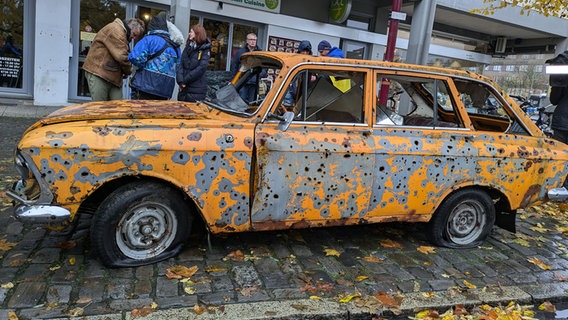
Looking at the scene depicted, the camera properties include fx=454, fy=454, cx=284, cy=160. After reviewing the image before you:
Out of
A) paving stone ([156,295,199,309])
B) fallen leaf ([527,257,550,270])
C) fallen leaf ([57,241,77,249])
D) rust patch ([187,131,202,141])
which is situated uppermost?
rust patch ([187,131,202,141])

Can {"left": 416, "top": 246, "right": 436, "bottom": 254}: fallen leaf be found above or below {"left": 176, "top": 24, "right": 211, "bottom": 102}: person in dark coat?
Answer: below

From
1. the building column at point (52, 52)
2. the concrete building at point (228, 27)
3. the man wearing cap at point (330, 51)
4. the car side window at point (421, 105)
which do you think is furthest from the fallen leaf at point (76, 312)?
the building column at point (52, 52)

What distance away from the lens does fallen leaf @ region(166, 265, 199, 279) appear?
355 centimetres

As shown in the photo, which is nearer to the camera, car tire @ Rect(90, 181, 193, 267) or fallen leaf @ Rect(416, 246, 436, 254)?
car tire @ Rect(90, 181, 193, 267)

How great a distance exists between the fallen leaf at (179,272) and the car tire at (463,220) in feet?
7.92

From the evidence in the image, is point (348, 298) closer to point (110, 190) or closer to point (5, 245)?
point (110, 190)

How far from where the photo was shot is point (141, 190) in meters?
3.47

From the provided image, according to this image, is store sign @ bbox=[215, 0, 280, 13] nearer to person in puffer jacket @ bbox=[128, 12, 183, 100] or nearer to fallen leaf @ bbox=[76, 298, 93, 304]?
person in puffer jacket @ bbox=[128, 12, 183, 100]

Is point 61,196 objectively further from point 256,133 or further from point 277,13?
point 277,13

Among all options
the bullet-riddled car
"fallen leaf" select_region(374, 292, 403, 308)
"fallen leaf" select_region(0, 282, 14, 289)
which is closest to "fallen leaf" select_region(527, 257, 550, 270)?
the bullet-riddled car

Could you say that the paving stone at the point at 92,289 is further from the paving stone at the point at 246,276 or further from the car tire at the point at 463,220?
the car tire at the point at 463,220

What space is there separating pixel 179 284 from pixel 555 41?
1924cm

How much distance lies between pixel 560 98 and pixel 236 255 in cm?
567

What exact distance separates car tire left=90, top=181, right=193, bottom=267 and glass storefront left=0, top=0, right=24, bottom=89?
883 cm
